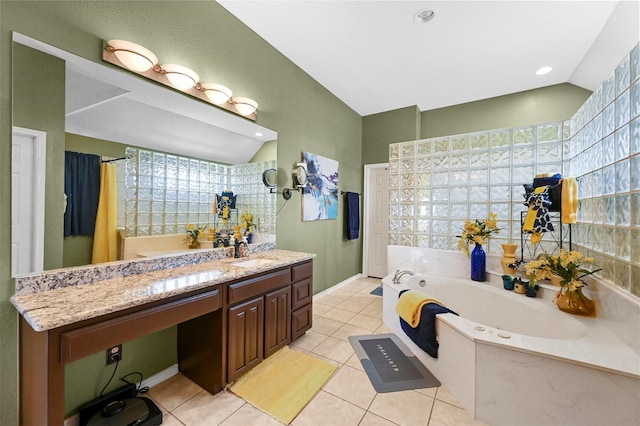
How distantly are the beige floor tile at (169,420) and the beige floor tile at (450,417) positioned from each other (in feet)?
4.68

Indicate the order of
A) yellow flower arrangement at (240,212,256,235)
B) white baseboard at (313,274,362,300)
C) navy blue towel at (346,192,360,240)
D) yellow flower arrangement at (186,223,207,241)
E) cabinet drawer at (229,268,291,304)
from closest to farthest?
cabinet drawer at (229,268,291,304)
yellow flower arrangement at (186,223,207,241)
yellow flower arrangement at (240,212,256,235)
white baseboard at (313,274,362,300)
navy blue towel at (346,192,360,240)

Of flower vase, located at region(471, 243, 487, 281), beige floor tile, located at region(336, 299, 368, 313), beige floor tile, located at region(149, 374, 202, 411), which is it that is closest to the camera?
beige floor tile, located at region(149, 374, 202, 411)

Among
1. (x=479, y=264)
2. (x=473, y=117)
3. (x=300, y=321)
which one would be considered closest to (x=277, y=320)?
(x=300, y=321)

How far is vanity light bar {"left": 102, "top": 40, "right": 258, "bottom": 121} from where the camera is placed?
1463mm

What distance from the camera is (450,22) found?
2.25 meters

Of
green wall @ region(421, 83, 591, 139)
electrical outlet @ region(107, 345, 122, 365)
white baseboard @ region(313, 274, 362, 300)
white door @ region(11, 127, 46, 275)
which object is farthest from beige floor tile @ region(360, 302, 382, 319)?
green wall @ region(421, 83, 591, 139)

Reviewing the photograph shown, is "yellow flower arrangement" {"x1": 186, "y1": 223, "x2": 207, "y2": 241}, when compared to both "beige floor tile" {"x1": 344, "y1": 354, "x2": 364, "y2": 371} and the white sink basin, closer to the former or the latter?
the white sink basin

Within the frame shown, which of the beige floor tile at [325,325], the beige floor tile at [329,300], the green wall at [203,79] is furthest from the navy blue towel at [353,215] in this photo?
the beige floor tile at [325,325]

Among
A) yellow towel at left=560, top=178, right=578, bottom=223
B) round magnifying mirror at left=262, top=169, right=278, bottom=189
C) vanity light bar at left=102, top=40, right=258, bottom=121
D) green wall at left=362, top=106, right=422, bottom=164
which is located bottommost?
yellow towel at left=560, top=178, right=578, bottom=223

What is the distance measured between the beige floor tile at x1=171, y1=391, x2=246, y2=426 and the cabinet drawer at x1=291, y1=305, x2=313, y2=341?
69cm

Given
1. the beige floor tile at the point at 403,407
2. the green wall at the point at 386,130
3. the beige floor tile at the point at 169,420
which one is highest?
the green wall at the point at 386,130

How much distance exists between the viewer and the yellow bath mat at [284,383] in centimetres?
154

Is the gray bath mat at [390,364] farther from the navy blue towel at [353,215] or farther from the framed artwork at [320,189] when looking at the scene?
the navy blue towel at [353,215]

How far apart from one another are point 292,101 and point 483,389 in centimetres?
301
